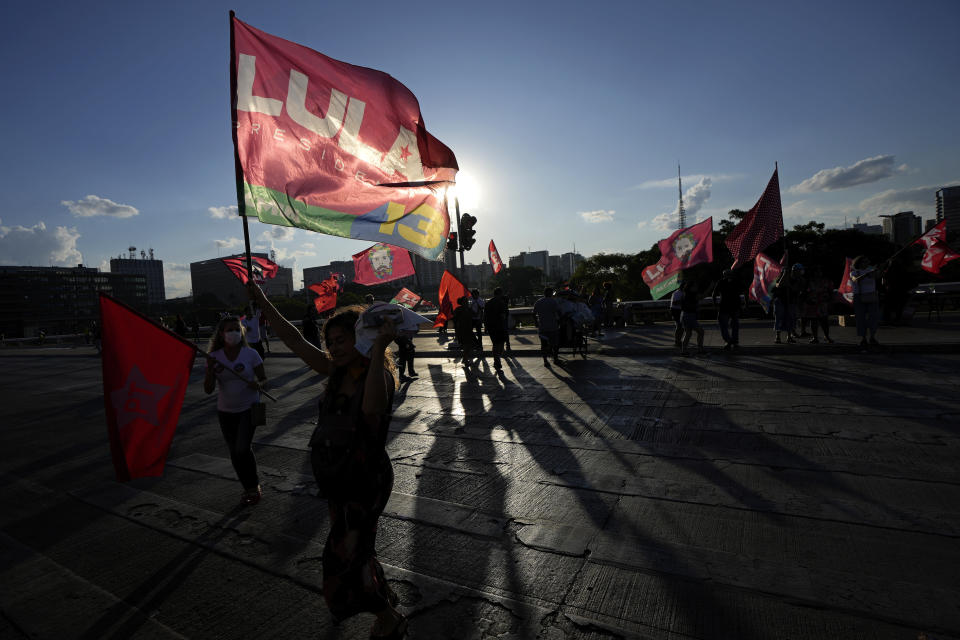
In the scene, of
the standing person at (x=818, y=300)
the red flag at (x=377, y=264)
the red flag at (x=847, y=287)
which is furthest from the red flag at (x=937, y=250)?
the red flag at (x=377, y=264)

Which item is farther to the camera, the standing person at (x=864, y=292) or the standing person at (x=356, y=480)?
the standing person at (x=864, y=292)

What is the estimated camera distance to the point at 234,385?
4.53 m

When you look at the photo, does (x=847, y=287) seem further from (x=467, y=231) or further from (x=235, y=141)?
(x=235, y=141)

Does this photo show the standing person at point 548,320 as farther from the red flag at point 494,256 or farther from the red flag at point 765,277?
the red flag at point 494,256

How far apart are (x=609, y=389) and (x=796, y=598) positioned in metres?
5.73

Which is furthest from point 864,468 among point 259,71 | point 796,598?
point 259,71

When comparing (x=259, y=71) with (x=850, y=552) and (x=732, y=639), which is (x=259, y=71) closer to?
(x=732, y=639)

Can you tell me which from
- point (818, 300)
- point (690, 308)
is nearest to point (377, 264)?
point (690, 308)

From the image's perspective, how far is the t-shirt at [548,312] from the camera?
10.8 metres

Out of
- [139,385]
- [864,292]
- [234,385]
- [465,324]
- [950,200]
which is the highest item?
[950,200]

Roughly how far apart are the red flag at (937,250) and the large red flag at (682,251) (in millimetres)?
4545

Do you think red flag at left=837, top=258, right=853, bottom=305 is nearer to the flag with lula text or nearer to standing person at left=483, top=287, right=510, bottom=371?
standing person at left=483, top=287, right=510, bottom=371

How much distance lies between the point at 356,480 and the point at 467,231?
1386cm

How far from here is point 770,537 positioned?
11.0 ft
